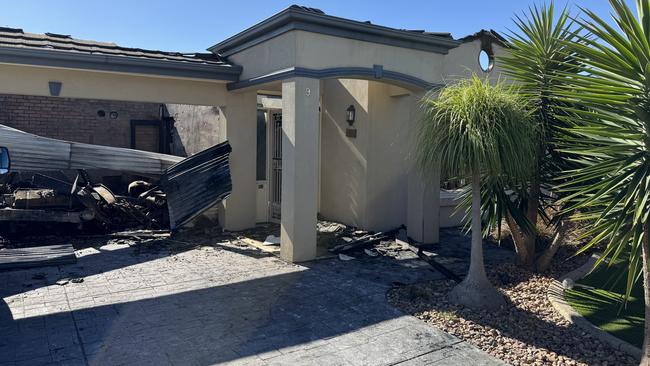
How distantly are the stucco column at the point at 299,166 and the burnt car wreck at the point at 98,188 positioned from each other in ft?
5.44

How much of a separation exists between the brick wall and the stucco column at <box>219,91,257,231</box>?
5599 millimetres

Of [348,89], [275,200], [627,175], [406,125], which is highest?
[348,89]

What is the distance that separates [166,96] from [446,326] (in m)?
6.49

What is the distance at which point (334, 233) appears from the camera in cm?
975

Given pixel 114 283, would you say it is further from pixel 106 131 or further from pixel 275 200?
pixel 106 131

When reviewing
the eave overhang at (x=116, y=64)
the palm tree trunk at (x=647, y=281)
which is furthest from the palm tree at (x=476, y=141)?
the eave overhang at (x=116, y=64)

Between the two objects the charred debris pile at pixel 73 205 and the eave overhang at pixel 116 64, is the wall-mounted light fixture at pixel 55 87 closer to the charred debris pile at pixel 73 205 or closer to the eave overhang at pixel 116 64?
the eave overhang at pixel 116 64

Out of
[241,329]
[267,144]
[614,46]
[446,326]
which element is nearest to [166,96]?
[267,144]

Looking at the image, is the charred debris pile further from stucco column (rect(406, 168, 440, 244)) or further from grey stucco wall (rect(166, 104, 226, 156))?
stucco column (rect(406, 168, 440, 244))

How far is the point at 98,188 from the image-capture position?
9.84 metres

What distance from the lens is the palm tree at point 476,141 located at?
5500 millimetres

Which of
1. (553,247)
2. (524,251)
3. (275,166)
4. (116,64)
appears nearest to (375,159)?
(275,166)

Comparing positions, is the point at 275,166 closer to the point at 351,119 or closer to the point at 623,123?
the point at 351,119

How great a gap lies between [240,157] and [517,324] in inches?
252
